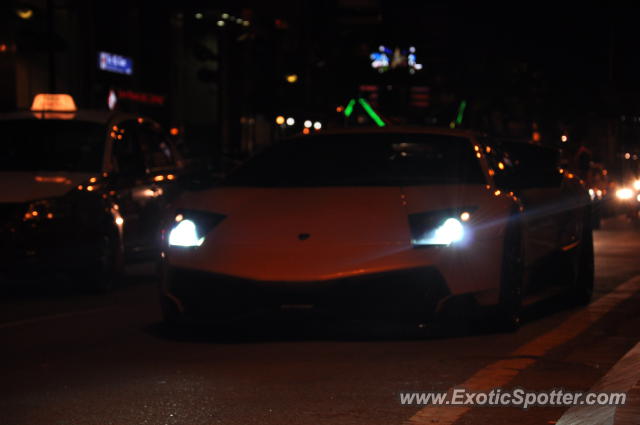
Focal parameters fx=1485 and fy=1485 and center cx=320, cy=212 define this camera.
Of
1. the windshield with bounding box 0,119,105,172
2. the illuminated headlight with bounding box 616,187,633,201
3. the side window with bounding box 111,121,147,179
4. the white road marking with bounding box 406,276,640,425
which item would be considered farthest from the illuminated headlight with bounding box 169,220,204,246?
the illuminated headlight with bounding box 616,187,633,201

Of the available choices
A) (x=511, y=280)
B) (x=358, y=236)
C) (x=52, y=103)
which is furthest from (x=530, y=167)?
(x=52, y=103)

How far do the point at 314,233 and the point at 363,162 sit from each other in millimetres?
1291

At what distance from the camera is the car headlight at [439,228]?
896cm

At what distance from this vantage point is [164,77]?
50.8 m

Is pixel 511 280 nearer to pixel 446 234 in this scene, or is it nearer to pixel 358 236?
pixel 446 234

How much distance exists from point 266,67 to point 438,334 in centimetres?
5510

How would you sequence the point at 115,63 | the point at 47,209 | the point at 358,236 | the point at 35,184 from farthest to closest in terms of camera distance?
the point at 115,63 < the point at 35,184 < the point at 47,209 < the point at 358,236

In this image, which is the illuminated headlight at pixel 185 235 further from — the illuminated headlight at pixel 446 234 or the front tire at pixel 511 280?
the front tire at pixel 511 280

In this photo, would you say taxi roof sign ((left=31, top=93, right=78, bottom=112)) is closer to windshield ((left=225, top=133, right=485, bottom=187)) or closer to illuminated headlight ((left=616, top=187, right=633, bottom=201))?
windshield ((left=225, top=133, right=485, bottom=187))

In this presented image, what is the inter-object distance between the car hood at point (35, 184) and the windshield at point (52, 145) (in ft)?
1.16

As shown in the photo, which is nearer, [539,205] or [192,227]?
[192,227]

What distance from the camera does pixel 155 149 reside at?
49.1 ft

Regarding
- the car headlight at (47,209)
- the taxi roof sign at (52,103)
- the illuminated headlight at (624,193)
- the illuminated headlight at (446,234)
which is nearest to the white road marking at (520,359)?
the illuminated headlight at (446,234)

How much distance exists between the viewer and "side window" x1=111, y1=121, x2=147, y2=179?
44.9 feet
